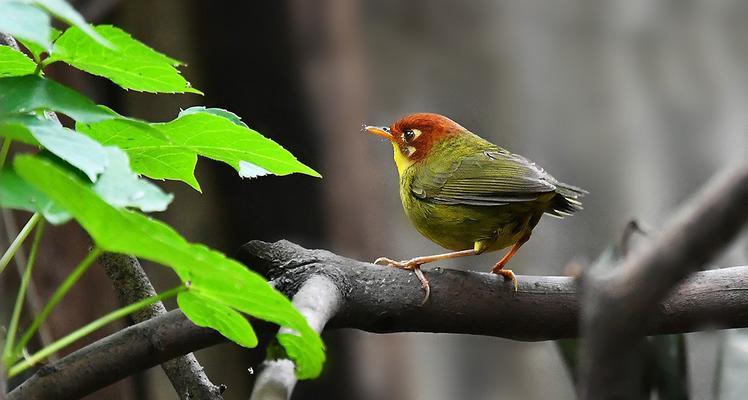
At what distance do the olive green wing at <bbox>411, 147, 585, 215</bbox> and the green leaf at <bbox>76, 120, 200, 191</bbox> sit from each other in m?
1.03

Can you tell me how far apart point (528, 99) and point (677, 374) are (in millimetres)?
4268

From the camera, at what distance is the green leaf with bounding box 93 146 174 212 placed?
0.81 meters

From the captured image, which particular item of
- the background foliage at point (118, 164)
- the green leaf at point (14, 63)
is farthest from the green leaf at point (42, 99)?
the green leaf at point (14, 63)

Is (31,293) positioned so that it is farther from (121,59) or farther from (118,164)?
(118,164)

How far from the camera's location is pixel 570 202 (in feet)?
7.29

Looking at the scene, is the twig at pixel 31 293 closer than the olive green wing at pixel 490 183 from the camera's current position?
No

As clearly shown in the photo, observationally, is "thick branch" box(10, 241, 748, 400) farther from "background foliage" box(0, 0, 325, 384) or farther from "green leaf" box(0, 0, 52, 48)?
"green leaf" box(0, 0, 52, 48)

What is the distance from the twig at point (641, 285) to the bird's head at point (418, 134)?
6.59ft

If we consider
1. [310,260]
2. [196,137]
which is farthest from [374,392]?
[196,137]

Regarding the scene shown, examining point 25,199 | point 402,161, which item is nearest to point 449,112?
point 402,161

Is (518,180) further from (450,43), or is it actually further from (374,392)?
(450,43)

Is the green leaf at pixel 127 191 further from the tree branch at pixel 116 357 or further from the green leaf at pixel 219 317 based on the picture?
the tree branch at pixel 116 357

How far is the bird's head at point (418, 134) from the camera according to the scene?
2.65 meters

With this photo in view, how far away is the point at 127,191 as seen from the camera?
2.70ft
